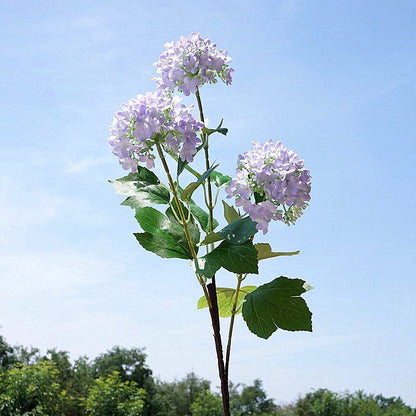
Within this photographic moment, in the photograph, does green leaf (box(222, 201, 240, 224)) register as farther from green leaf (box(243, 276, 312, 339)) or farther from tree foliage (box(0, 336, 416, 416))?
tree foliage (box(0, 336, 416, 416))

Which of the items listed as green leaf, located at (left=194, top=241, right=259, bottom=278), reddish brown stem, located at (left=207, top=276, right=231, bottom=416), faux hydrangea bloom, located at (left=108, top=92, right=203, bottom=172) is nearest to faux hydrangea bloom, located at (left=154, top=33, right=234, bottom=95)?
faux hydrangea bloom, located at (left=108, top=92, right=203, bottom=172)

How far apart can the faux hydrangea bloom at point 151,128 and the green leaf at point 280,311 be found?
61cm

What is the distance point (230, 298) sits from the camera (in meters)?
2.53

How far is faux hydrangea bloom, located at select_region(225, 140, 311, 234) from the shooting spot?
1.99 meters

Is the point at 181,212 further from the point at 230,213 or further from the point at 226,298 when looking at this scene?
the point at 226,298

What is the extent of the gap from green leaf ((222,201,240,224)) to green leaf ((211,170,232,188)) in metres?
0.18

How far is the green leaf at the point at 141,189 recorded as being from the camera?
2.21 meters

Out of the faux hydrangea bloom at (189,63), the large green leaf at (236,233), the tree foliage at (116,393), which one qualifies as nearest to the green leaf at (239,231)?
the large green leaf at (236,233)

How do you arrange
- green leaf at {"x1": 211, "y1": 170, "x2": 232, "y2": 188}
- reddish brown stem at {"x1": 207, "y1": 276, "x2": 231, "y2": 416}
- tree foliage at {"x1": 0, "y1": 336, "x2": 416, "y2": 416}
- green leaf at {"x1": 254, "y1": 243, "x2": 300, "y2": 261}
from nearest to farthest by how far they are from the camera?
1. reddish brown stem at {"x1": 207, "y1": 276, "x2": 231, "y2": 416}
2. green leaf at {"x1": 254, "y1": 243, "x2": 300, "y2": 261}
3. green leaf at {"x1": 211, "y1": 170, "x2": 232, "y2": 188}
4. tree foliage at {"x1": 0, "y1": 336, "x2": 416, "y2": 416}

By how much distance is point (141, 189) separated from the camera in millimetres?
2258

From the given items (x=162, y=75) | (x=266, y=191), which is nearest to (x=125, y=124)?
(x=162, y=75)

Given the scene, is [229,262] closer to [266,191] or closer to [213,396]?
[266,191]

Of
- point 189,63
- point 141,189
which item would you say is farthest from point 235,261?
point 189,63

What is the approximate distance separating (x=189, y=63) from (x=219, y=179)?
1.77 feet
